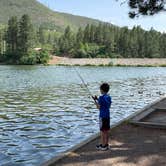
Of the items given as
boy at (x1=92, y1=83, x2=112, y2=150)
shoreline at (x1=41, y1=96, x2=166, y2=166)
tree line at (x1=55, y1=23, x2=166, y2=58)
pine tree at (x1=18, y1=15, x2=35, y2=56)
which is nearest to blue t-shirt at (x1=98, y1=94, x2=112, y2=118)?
boy at (x1=92, y1=83, x2=112, y2=150)

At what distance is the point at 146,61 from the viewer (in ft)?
478

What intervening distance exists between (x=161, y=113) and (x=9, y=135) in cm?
574

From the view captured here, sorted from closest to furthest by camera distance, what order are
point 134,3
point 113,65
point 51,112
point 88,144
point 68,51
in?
1. point 88,144
2. point 134,3
3. point 51,112
4. point 113,65
5. point 68,51

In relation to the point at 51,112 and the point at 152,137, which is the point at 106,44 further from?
the point at 152,137

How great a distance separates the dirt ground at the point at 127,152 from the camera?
369 inches

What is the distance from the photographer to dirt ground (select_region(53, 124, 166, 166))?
9.38 meters

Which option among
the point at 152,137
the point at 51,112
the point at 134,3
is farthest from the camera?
the point at 51,112

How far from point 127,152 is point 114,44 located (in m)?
162

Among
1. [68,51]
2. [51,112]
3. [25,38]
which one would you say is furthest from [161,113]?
[68,51]

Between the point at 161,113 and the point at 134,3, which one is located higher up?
the point at 134,3

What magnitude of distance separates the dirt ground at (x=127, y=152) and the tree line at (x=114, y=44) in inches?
5924

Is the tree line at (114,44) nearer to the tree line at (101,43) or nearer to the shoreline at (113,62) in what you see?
the tree line at (101,43)

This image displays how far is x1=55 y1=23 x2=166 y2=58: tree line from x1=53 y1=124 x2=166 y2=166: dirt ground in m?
150

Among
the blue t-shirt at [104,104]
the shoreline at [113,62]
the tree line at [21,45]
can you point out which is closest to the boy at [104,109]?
the blue t-shirt at [104,104]
